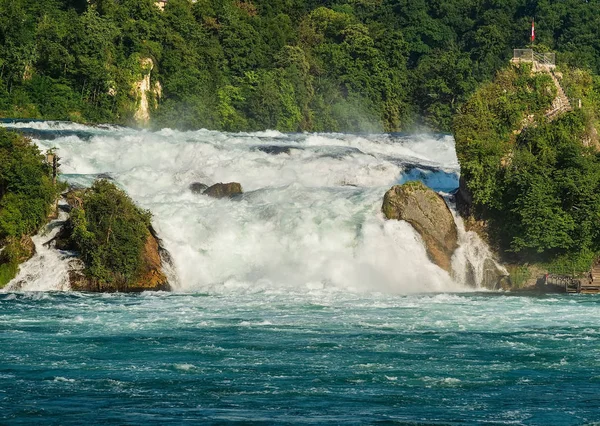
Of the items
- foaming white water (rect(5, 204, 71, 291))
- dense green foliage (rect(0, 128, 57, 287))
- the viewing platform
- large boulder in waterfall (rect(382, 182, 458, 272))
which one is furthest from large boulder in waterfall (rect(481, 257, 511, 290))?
dense green foliage (rect(0, 128, 57, 287))

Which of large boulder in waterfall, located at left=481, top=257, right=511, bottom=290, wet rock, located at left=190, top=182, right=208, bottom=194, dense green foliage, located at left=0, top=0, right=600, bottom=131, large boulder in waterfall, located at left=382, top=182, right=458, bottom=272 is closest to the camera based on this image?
large boulder in waterfall, located at left=481, top=257, right=511, bottom=290

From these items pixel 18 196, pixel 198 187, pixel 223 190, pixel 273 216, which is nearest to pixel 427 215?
pixel 273 216

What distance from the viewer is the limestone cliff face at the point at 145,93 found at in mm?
85250

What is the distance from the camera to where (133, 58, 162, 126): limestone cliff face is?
8525 cm

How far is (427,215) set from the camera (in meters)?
47.9

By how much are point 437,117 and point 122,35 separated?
27.8 meters

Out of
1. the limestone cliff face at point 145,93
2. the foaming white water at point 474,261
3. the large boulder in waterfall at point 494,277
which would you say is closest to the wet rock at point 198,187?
the foaming white water at point 474,261

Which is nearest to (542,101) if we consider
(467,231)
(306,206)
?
(467,231)

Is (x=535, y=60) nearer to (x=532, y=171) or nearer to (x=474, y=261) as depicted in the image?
(x=532, y=171)

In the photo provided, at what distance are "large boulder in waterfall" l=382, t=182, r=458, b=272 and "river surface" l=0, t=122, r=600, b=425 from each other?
45cm

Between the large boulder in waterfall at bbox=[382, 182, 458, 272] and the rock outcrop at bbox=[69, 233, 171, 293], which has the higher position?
the large boulder in waterfall at bbox=[382, 182, 458, 272]

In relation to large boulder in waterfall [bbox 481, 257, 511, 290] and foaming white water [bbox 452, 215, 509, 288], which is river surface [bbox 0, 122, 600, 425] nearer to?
foaming white water [bbox 452, 215, 509, 288]

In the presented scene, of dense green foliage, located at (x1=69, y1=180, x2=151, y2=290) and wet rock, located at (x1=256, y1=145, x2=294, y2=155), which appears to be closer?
dense green foliage, located at (x1=69, y1=180, x2=151, y2=290)

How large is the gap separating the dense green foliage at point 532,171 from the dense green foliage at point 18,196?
1494 centimetres
